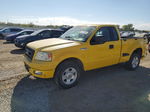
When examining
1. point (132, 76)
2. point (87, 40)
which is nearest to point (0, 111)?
A: point (87, 40)

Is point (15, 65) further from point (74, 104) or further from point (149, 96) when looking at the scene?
point (149, 96)

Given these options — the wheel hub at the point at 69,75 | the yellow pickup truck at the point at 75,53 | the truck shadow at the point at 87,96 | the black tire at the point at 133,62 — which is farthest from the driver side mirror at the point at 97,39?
the black tire at the point at 133,62

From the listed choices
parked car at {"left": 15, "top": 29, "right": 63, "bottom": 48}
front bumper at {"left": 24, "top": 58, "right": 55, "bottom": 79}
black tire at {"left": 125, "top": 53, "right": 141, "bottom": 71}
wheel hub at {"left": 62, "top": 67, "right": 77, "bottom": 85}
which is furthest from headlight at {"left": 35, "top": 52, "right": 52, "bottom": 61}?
parked car at {"left": 15, "top": 29, "right": 63, "bottom": 48}

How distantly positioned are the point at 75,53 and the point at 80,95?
1.18 metres

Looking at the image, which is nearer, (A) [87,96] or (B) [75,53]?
(A) [87,96]

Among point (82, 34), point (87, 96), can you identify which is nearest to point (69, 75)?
point (87, 96)

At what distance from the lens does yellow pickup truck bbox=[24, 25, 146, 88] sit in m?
3.44

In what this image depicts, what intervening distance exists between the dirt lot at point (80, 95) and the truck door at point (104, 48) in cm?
70

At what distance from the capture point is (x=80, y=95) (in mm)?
3539

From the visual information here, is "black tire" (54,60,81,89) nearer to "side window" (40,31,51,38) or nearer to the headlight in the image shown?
the headlight

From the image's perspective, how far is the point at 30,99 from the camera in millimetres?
3268

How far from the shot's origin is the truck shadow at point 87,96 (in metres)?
3.00

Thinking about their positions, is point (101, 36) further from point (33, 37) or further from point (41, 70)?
point (33, 37)

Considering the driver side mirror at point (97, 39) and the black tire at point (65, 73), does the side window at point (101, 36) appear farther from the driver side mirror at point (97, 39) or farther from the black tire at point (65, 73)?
the black tire at point (65, 73)
